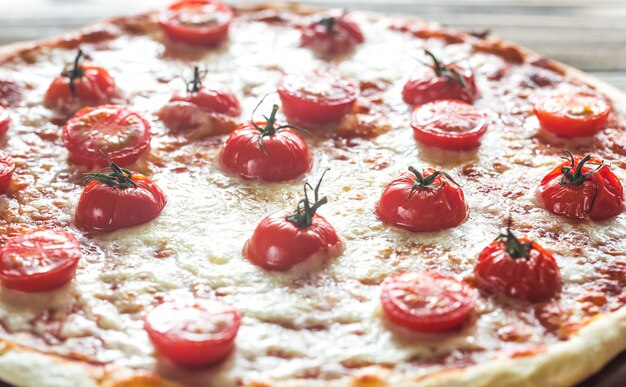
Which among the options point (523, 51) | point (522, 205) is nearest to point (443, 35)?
point (523, 51)

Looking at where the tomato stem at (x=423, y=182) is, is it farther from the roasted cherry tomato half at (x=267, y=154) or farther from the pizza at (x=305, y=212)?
the roasted cherry tomato half at (x=267, y=154)

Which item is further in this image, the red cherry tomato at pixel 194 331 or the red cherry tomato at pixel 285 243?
the red cherry tomato at pixel 285 243

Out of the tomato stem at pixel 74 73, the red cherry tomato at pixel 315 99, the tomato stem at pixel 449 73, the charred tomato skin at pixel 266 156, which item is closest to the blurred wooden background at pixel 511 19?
the tomato stem at pixel 449 73

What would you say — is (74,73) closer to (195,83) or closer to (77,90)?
(77,90)

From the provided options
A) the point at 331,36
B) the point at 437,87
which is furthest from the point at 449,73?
the point at 331,36

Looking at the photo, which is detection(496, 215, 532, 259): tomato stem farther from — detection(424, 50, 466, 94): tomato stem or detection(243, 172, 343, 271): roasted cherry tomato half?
detection(424, 50, 466, 94): tomato stem

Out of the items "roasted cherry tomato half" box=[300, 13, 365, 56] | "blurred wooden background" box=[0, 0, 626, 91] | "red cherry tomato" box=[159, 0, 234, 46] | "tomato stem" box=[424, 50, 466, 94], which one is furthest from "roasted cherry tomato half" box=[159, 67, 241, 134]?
"blurred wooden background" box=[0, 0, 626, 91]
